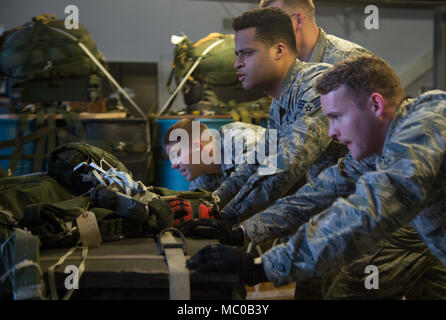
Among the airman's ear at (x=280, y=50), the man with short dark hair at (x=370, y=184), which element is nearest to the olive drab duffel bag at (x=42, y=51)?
the airman's ear at (x=280, y=50)

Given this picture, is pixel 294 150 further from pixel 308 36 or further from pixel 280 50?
pixel 308 36

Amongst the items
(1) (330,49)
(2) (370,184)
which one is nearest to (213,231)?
(2) (370,184)

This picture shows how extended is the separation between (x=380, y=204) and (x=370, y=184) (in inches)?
1.6

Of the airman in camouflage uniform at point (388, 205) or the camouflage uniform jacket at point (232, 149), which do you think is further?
the camouflage uniform jacket at point (232, 149)

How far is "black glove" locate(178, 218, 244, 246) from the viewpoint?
114 centimetres

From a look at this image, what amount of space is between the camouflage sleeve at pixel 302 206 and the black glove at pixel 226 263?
0.88 ft

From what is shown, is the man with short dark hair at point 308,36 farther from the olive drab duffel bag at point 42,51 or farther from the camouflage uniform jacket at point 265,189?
the olive drab duffel bag at point 42,51

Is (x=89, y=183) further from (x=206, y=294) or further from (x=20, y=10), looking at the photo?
(x=20, y=10)

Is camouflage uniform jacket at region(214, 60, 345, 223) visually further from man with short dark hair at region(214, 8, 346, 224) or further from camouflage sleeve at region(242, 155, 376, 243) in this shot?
camouflage sleeve at region(242, 155, 376, 243)

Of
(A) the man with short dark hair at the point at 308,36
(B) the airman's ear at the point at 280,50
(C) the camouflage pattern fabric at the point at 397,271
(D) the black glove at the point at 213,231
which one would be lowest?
(C) the camouflage pattern fabric at the point at 397,271

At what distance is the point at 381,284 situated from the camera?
1.45 meters

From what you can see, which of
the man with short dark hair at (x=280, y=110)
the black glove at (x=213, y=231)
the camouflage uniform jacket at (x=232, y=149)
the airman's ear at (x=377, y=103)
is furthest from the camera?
the camouflage uniform jacket at (x=232, y=149)

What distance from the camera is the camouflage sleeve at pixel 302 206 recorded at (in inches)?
46.0


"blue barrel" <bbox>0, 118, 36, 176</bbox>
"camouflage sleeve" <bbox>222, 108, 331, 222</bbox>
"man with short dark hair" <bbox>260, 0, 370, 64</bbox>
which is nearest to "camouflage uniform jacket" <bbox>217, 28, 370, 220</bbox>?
"camouflage sleeve" <bbox>222, 108, 331, 222</bbox>
